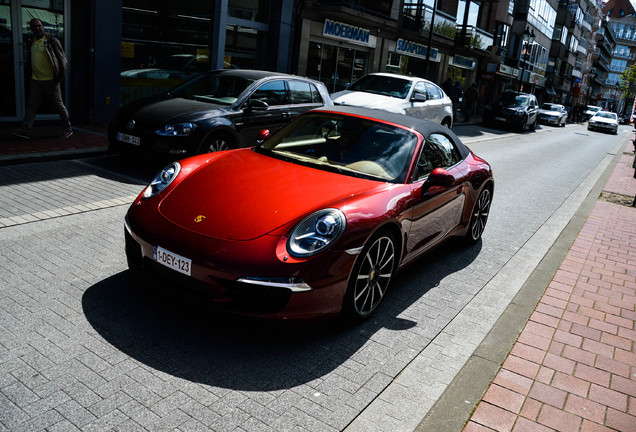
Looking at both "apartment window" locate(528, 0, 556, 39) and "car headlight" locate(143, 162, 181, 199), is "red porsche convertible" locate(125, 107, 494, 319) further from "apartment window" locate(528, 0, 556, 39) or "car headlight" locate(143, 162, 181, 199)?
"apartment window" locate(528, 0, 556, 39)

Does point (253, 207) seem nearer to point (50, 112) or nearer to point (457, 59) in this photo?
point (50, 112)

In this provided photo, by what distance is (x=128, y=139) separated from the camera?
315 inches

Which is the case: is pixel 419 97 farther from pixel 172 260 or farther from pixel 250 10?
pixel 172 260

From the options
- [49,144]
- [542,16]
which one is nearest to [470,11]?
[542,16]

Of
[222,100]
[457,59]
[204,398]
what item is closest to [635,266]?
[204,398]

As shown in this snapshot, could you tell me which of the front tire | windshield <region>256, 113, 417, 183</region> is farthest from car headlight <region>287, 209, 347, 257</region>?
the front tire

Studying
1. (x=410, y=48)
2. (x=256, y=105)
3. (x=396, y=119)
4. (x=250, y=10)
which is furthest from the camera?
(x=410, y=48)

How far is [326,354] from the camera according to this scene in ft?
12.1

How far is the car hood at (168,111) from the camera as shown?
7.94 metres

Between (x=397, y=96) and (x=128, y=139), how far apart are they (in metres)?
7.59

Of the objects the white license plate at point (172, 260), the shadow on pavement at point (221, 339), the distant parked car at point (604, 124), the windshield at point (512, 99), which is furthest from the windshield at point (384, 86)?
the distant parked car at point (604, 124)

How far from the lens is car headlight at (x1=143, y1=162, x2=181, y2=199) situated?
168 inches

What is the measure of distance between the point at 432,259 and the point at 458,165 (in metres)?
1.01

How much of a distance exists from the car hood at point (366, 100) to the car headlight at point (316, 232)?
9.23 m
